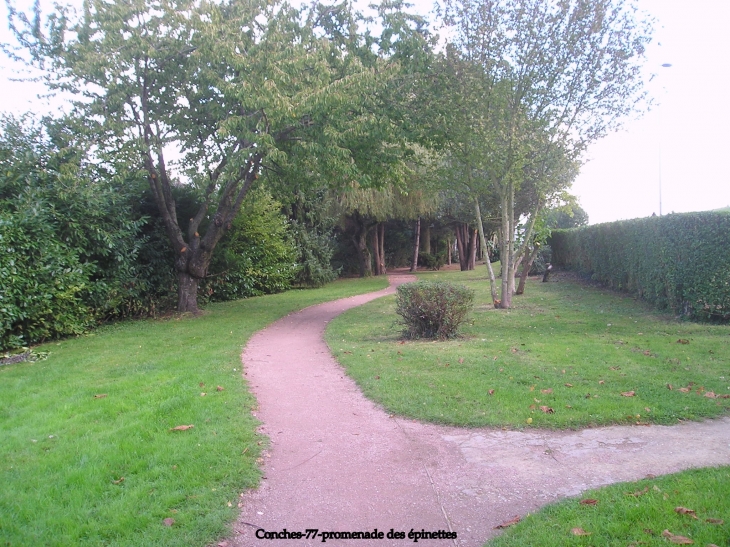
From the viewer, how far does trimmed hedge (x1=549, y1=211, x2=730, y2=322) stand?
10.5 m

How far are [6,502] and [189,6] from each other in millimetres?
11601

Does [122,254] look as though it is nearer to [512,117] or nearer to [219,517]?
[512,117]

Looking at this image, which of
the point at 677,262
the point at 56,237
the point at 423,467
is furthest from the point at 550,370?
the point at 56,237

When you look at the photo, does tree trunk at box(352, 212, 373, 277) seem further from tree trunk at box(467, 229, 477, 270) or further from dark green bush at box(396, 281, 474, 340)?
dark green bush at box(396, 281, 474, 340)

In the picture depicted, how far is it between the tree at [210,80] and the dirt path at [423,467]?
7.55m

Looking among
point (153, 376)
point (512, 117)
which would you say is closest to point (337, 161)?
point (512, 117)

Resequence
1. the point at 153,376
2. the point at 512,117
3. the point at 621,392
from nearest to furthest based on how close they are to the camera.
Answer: the point at 621,392
the point at 153,376
the point at 512,117

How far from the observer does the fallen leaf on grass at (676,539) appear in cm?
302

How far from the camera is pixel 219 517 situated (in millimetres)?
3600

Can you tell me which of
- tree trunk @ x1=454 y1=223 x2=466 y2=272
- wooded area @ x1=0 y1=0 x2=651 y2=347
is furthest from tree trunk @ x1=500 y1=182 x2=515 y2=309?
tree trunk @ x1=454 y1=223 x2=466 y2=272

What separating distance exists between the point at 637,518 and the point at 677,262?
9.79 metres

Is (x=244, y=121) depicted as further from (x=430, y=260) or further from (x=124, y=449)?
(x=430, y=260)

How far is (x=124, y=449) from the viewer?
15.5 ft

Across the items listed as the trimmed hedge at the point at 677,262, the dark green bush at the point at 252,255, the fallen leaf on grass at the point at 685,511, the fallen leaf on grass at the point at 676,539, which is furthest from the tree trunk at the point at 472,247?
the fallen leaf on grass at the point at 676,539
